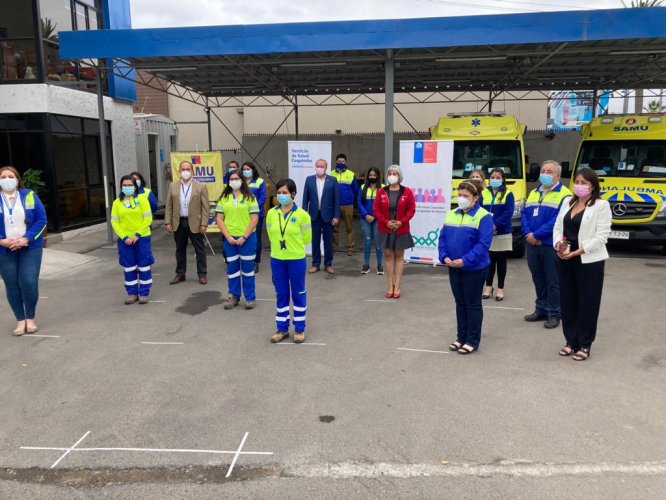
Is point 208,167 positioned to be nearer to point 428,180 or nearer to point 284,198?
point 428,180

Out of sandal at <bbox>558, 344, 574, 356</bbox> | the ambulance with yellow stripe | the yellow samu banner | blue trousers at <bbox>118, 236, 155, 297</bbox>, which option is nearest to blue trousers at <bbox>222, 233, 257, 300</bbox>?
blue trousers at <bbox>118, 236, 155, 297</bbox>

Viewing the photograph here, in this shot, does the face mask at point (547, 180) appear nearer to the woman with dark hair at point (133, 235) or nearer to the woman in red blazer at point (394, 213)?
the woman in red blazer at point (394, 213)

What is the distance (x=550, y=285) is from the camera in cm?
621

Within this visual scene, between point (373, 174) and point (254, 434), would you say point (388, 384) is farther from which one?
point (373, 174)

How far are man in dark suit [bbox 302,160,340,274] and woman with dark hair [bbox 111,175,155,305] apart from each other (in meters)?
2.78

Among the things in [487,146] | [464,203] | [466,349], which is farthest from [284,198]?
[487,146]

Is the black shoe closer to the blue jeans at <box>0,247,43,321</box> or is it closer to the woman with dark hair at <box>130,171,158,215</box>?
the woman with dark hair at <box>130,171,158,215</box>

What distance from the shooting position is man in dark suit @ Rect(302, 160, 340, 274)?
29.9ft

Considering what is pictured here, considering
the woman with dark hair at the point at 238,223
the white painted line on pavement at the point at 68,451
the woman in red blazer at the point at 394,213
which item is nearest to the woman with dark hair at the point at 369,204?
the woman in red blazer at the point at 394,213

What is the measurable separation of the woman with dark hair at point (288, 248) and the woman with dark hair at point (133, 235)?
2497mm

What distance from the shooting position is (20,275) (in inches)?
243

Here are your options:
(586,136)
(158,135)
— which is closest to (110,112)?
(158,135)

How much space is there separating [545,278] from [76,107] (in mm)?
12391

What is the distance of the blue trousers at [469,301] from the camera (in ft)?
17.4
